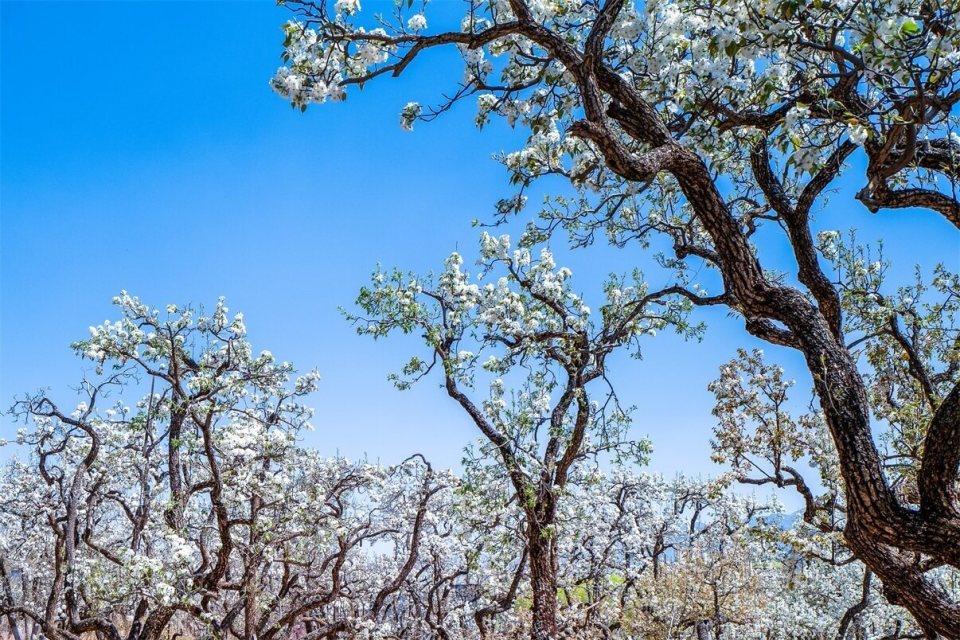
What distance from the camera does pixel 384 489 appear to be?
14922 millimetres

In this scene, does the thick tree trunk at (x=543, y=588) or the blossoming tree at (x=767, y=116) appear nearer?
the blossoming tree at (x=767, y=116)

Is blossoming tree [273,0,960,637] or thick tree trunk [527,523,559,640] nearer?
blossoming tree [273,0,960,637]

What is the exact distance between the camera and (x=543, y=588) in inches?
343

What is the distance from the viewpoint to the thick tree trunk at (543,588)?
8.66 m

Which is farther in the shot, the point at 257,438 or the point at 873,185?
the point at 257,438

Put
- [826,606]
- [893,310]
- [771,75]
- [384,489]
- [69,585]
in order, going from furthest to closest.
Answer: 1. [826,606]
2. [384,489]
3. [69,585]
4. [893,310]
5. [771,75]

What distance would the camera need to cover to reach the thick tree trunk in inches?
341

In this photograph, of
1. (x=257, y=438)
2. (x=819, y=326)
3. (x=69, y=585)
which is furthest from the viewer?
(x=69, y=585)

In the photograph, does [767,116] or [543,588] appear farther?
[543,588]

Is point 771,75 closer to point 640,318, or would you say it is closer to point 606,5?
point 606,5

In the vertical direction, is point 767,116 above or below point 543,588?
above

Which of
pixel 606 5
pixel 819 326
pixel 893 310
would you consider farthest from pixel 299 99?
pixel 893 310

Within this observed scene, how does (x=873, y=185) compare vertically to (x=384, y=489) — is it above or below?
below

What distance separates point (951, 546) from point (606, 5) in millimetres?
3432
